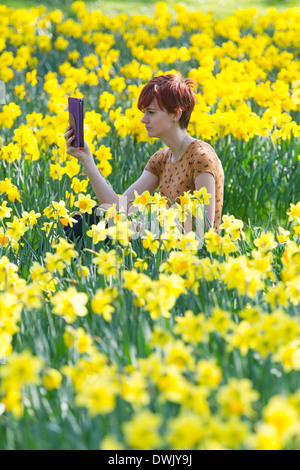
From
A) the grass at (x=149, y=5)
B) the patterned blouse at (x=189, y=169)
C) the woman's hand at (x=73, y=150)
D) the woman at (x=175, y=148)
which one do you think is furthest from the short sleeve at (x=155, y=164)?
the grass at (x=149, y=5)

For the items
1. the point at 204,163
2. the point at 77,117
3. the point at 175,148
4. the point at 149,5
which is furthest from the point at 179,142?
the point at 149,5

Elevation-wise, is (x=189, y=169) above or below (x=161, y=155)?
below

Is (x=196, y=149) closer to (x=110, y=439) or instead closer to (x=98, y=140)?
(x=98, y=140)

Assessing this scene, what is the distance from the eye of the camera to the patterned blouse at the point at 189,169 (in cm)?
315

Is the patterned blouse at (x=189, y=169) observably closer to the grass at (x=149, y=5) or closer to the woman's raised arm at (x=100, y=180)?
the woman's raised arm at (x=100, y=180)

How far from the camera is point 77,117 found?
123 inches

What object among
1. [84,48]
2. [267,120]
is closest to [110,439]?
[267,120]

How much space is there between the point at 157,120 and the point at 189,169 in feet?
1.01

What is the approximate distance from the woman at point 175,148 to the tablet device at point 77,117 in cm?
3

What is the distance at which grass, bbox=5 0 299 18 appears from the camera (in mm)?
15930

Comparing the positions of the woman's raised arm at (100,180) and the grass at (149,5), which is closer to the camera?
the woman's raised arm at (100,180)

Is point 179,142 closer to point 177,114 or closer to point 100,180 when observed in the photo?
point 177,114

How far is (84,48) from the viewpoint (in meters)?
8.73

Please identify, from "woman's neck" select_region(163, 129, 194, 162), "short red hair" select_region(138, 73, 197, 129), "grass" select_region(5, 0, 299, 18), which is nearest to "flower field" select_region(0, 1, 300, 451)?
"woman's neck" select_region(163, 129, 194, 162)
